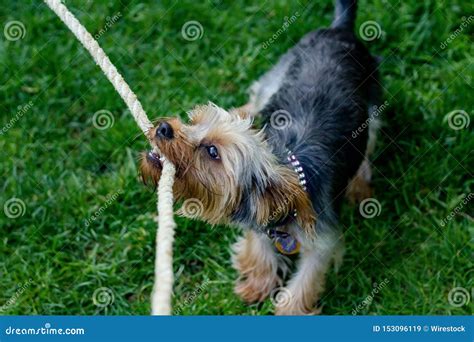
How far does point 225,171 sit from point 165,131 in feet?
1.87

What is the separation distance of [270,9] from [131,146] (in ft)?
8.60

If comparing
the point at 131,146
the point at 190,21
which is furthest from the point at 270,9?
the point at 131,146

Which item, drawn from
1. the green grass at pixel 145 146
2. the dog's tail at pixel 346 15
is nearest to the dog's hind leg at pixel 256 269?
the green grass at pixel 145 146

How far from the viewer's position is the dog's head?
5.73 metres

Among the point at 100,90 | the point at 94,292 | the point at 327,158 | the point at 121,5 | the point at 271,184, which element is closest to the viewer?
the point at 271,184

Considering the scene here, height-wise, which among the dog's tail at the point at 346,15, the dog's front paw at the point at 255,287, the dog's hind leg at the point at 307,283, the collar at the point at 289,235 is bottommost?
the dog's front paw at the point at 255,287

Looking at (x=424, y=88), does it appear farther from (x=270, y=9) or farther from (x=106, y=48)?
(x=106, y=48)

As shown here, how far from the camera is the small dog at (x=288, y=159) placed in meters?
5.82

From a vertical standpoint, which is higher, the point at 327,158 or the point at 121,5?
the point at 327,158

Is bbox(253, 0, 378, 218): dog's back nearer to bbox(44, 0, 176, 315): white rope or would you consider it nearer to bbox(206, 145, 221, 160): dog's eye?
bbox(206, 145, 221, 160): dog's eye

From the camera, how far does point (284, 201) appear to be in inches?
232

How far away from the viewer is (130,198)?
8047 millimetres

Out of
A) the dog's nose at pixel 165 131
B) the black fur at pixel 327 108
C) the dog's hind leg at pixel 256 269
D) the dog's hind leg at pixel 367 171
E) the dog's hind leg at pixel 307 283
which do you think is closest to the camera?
the dog's nose at pixel 165 131

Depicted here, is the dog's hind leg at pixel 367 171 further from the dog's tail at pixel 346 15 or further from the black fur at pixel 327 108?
the dog's tail at pixel 346 15
